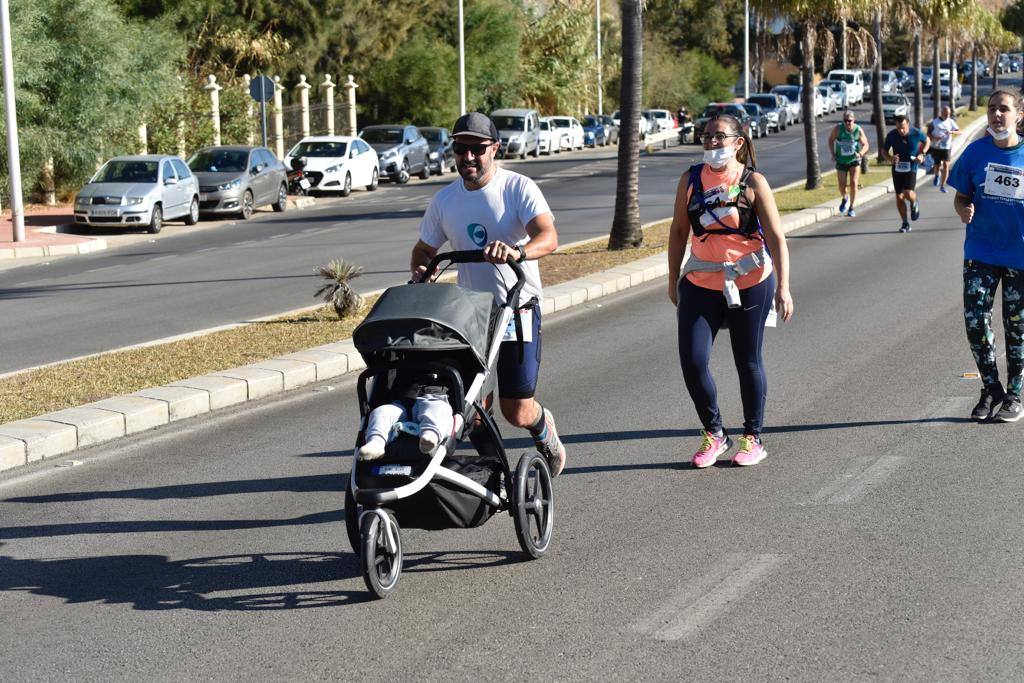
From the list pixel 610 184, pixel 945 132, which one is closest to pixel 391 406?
pixel 945 132

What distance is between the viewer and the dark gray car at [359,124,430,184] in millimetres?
42156

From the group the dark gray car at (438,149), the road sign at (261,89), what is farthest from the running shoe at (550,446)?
the dark gray car at (438,149)

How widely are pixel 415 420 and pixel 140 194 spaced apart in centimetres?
2307

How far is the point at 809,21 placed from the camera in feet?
107

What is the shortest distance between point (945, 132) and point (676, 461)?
23.3m

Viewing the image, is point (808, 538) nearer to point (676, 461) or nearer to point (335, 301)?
point (676, 461)

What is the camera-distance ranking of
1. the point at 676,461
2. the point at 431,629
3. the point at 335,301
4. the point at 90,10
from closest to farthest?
the point at 431,629 < the point at 676,461 < the point at 335,301 < the point at 90,10

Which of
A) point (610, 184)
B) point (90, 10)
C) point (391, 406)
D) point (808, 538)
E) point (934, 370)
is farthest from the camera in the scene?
point (610, 184)

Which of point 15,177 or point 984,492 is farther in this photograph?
point 15,177

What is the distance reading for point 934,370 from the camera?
35.4 ft

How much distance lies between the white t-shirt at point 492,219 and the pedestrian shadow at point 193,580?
1422 mm

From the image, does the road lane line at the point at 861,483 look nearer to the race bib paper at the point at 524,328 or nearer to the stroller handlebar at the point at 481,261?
the race bib paper at the point at 524,328

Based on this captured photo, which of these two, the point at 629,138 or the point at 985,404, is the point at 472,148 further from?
the point at 629,138

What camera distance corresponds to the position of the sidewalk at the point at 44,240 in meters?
24.7
